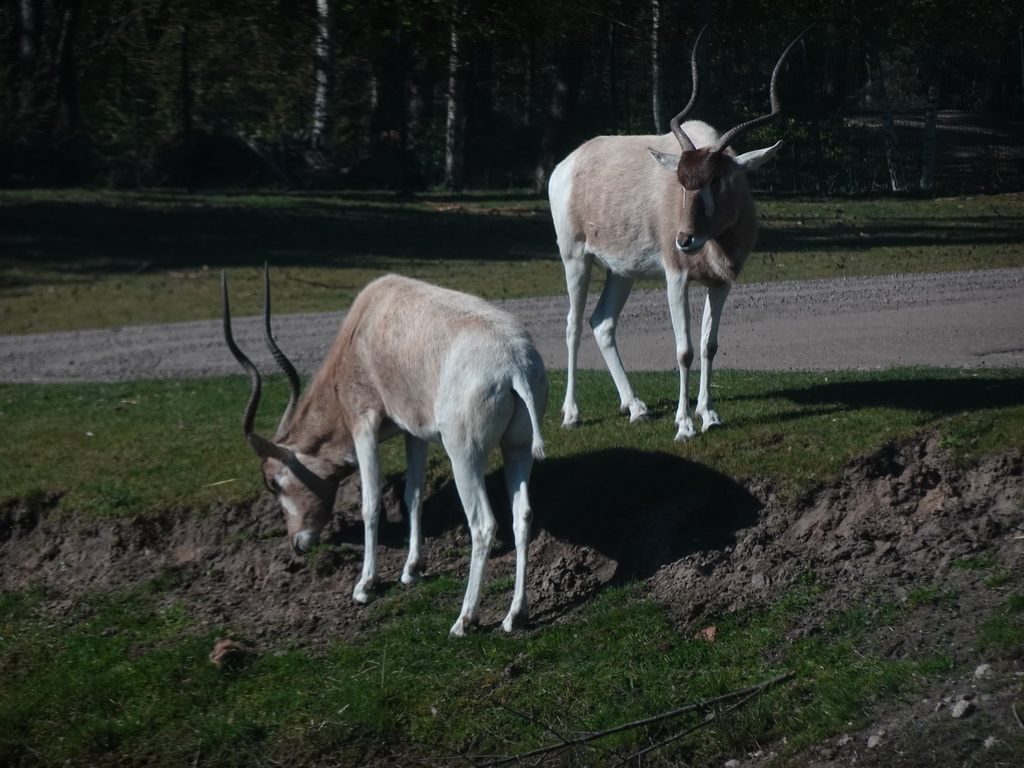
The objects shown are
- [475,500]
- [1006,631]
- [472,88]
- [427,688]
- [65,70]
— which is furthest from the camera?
[472,88]

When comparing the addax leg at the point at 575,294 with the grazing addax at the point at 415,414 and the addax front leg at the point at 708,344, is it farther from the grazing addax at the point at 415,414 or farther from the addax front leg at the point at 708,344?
the grazing addax at the point at 415,414

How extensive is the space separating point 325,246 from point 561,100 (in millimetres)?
7485

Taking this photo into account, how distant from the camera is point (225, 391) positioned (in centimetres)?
1266

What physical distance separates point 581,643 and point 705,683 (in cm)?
83

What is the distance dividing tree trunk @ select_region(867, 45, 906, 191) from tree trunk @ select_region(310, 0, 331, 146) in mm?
11351

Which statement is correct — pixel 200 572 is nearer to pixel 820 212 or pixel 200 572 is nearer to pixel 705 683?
pixel 705 683

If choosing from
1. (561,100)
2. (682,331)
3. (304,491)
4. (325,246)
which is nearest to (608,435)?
(682,331)

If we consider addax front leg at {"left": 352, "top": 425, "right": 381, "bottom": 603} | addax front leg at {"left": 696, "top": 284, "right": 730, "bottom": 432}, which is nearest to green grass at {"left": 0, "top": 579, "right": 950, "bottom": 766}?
addax front leg at {"left": 352, "top": 425, "right": 381, "bottom": 603}

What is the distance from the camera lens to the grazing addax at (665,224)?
28.6 feet

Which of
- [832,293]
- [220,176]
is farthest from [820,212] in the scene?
[220,176]

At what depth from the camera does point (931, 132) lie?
2522cm

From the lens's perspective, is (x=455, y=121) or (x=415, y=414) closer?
(x=415, y=414)

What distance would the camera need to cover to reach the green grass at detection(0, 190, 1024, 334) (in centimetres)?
1908

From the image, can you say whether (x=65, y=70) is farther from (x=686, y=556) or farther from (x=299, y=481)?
(x=686, y=556)
